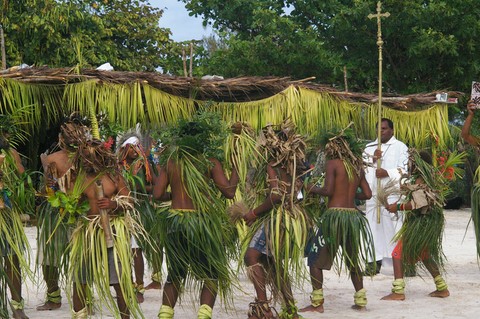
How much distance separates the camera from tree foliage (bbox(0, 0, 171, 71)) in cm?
1825

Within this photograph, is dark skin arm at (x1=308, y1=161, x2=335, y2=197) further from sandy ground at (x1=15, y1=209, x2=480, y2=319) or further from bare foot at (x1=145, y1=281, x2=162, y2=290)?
bare foot at (x1=145, y1=281, x2=162, y2=290)

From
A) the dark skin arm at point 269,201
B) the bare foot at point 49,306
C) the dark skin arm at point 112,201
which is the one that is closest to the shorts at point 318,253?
the dark skin arm at point 269,201

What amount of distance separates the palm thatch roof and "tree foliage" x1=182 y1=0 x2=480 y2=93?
750cm

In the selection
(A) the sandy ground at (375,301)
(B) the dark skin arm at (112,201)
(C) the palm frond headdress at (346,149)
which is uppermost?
(C) the palm frond headdress at (346,149)

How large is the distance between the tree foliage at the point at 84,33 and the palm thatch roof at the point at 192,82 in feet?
18.3

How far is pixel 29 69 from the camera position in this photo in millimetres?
10062

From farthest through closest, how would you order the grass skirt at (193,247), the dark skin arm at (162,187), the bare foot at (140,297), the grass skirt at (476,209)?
the grass skirt at (476,209)
the bare foot at (140,297)
the dark skin arm at (162,187)
the grass skirt at (193,247)

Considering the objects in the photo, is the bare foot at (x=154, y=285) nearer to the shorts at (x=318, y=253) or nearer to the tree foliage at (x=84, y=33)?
the shorts at (x=318, y=253)

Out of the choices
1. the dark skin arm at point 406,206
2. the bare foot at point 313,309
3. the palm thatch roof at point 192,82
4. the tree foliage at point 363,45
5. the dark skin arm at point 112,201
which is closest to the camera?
the dark skin arm at point 112,201

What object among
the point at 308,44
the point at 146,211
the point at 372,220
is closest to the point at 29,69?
the point at 146,211

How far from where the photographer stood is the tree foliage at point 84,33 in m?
18.2

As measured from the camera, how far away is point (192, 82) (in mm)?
10789

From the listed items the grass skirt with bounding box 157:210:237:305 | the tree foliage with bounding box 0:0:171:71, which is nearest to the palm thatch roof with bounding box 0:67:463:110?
the grass skirt with bounding box 157:210:237:305

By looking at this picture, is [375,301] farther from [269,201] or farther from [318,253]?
[269,201]
